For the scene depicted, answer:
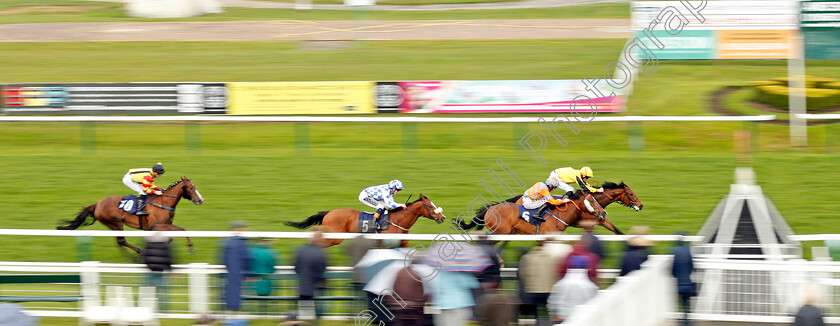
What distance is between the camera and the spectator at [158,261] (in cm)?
Result: 805

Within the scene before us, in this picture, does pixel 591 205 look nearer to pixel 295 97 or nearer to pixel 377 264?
pixel 377 264

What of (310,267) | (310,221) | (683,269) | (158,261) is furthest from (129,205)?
(683,269)

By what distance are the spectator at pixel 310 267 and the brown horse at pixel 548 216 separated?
10.4 ft

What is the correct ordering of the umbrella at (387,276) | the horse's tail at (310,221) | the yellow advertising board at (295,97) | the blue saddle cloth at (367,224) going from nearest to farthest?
the umbrella at (387,276) < the blue saddle cloth at (367,224) < the horse's tail at (310,221) < the yellow advertising board at (295,97)

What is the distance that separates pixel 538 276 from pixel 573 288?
0.46 metres

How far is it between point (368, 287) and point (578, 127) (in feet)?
27.9

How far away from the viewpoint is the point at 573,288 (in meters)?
7.16

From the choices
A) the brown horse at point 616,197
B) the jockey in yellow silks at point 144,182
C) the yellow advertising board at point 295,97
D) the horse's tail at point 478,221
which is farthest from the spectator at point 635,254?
the yellow advertising board at point 295,97

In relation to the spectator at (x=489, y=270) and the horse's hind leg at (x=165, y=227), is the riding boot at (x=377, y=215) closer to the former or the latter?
the horse's hind leg at (x=165, y=227)

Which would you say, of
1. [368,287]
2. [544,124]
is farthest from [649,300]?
[544,124]

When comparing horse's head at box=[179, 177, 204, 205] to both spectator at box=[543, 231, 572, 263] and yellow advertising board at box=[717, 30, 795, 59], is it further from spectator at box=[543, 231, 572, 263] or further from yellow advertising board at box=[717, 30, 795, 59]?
yellow advertising board at box=[717, 30, 795, 59]

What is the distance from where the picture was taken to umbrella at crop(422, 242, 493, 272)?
7.23 m

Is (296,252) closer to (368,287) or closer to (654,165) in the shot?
(368,287)

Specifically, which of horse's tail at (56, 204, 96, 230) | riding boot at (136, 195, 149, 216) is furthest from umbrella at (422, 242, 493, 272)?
horse's tail at (56, 204, 96, 230)
